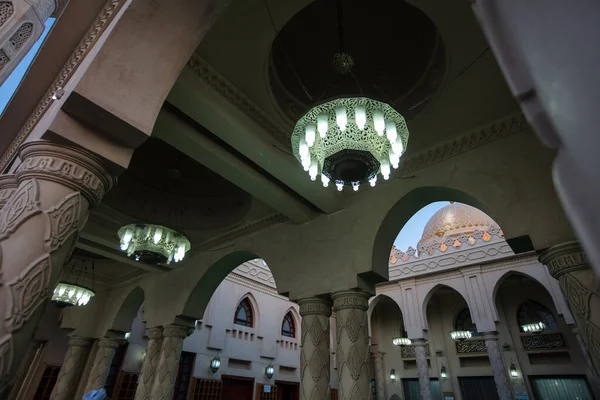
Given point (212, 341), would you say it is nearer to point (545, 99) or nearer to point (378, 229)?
point (378, 229)

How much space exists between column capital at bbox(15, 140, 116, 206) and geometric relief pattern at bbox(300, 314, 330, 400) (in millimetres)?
3553

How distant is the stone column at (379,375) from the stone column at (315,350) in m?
11.3

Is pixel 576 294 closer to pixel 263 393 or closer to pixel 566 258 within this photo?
pixel 566 258

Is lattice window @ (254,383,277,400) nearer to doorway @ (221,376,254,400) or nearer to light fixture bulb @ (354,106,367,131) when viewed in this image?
doorway @ (221,376,254,400)

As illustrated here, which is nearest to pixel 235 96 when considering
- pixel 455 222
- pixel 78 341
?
pixel 78 341

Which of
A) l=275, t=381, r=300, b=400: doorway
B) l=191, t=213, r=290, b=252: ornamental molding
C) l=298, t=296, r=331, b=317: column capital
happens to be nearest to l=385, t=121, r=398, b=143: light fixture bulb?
l=298, t=296, r=331, b=317: column capital

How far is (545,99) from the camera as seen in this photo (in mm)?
406

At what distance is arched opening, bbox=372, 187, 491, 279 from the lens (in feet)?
14.9

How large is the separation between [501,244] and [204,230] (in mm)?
9529

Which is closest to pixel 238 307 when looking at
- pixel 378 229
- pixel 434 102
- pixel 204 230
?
pixel 204 230

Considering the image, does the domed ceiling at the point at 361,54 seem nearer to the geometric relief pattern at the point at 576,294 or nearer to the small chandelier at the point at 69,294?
the geometric relief pattern at the point at 576,294

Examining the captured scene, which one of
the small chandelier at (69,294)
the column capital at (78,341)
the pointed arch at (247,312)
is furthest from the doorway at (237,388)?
the small chandelier at (69,294)

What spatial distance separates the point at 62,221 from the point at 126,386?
9.27 metres

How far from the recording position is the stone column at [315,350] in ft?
14.5
